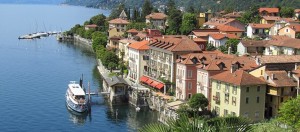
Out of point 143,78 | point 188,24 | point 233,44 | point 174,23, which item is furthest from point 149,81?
point 174,23

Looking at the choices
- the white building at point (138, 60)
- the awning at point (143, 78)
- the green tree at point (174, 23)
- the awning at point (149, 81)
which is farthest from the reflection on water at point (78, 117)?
the green tree at point (174, 23)

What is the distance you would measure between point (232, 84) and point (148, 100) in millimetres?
12934

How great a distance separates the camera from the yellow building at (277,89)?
40594 millimetres

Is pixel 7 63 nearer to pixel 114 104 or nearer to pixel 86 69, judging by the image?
pixel 86 69

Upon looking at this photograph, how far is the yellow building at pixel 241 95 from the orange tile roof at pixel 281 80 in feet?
3.20

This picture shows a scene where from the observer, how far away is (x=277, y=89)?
4059 centimetres

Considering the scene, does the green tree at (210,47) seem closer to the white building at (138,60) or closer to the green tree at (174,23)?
the white building at (138,60)

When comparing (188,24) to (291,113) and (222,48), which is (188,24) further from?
(291,113)

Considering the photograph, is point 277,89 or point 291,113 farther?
point 277,89

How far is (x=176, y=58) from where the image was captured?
52.6m

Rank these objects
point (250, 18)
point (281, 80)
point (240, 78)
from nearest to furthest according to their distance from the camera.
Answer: point (240, 78)
point (281, 80)
point (250, 18)

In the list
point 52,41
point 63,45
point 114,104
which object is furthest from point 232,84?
point 52,41

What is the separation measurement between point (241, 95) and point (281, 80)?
3.96 metres

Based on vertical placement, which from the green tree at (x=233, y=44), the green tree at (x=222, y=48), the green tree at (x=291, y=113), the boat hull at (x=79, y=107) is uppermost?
the green tree at (x=233, y=44)
